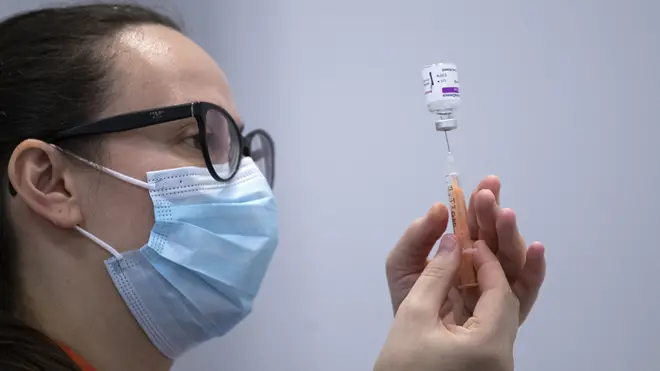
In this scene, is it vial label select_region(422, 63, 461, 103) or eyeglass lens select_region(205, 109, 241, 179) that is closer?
vial label select_region(422, 63, 461, 103)

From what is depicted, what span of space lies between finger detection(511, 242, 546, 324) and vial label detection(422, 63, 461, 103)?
0.27m

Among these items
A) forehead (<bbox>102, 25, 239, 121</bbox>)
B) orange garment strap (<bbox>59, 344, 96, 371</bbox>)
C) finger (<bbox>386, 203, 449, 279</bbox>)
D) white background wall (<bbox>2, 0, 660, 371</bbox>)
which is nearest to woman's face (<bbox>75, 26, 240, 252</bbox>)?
forehead (<bbox>102, 25, 239, 121</bbox>)

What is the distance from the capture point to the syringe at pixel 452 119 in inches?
31.0

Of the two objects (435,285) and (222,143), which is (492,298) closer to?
(435,285)

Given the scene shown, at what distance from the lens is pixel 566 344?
1.16 meters

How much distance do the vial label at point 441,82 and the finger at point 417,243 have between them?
6.6 inches

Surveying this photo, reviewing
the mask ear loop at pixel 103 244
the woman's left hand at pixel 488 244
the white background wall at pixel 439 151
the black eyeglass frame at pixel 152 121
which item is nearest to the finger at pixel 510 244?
the woman's left hand at pixel 488 244

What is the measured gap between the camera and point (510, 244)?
2.73 feet

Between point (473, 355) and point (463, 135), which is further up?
point (463, 135)

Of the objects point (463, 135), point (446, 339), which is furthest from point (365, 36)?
point (446, 339)

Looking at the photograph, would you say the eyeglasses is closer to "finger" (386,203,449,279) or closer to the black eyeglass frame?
the black eyeglass frame

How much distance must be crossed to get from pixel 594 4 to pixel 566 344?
746 mm

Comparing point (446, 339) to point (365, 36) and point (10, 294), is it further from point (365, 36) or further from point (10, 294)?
point (365, 36)

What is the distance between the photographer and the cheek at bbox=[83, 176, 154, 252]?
0.87 m
